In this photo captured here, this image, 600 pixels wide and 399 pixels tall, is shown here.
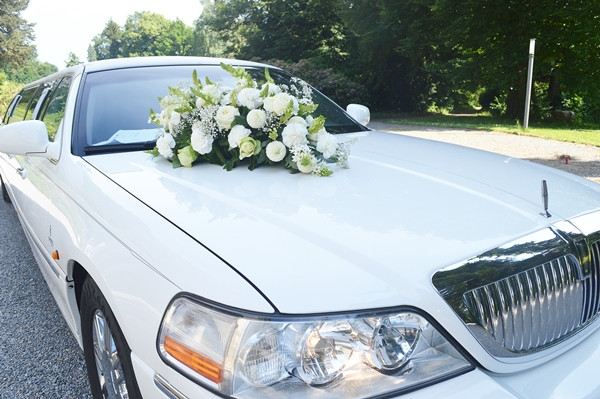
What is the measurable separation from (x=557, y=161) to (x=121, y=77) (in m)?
7.79

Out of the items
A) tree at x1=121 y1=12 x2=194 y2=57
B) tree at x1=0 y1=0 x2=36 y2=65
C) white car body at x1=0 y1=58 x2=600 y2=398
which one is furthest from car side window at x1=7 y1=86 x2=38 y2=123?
tree at x1=121 y1=12 x2=194 y2=57

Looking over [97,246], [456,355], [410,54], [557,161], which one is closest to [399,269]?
[456,355]

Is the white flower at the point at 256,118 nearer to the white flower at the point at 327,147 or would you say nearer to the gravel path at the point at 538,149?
the white flower at the point at 327,147

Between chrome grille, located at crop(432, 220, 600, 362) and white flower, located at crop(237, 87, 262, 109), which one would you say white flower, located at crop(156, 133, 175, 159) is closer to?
white flower, located at crop(237, 87, 262, 109)

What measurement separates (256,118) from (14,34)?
52.8 m

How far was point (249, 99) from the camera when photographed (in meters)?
2.35

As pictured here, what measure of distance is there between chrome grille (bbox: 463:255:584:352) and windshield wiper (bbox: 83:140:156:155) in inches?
70.0

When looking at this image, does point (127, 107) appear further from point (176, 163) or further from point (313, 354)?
point (313, 354)

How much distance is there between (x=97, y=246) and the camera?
1744 millimetres

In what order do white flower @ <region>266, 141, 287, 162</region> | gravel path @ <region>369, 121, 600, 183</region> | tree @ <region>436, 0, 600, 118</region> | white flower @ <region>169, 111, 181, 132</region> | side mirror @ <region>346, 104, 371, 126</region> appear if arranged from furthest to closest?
1. tree @ <region>436, 0, 600, 118</region>
2. gravel path @ <region>369, 121, 600, 183</region>
3. side mirror @ <region>346, 104, 371, 126</region>
4. white flower @ <region>169, 111, 181, 132</region>
5. white flower @ <region>266, 141, 287, 162</region>

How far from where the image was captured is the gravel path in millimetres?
8062

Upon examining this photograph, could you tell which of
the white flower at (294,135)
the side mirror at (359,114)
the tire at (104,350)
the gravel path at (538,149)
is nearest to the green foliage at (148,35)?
the gravel path at (538,149)

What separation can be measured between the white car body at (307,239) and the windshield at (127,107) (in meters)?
0.15

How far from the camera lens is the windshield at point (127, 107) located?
2.51 m
